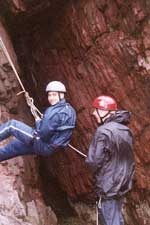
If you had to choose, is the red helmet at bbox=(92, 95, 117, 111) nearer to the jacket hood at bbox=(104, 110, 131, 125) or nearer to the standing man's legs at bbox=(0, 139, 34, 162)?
the jacket hood at bbox=(104, 110, 131, 125)

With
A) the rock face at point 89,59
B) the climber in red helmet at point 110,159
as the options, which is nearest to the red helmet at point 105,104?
the climber in red helmet at point 110,159

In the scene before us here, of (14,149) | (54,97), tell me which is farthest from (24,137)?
(54,97)

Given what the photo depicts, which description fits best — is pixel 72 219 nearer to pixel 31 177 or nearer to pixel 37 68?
pixel 31 177

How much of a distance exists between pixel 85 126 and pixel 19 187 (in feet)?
6.60

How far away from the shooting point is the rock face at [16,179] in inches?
317

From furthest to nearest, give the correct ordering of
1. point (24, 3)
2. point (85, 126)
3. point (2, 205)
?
point (85, 126) → point (24, 3) → point (2, 205)

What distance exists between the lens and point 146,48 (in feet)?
28.3

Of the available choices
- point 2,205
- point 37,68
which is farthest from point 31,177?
point 37,68

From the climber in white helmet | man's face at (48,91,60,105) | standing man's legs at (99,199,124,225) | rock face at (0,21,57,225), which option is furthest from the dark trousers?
standing man's legs at (99,199,124,225)

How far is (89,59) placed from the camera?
934 cm

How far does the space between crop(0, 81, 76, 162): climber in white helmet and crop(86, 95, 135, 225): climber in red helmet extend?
0.74 metres

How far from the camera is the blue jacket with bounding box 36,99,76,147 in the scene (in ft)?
24.5

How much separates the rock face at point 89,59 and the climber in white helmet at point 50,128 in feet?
5.64

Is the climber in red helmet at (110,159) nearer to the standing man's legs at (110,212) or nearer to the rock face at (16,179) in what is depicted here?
the standing man's legs at (110,212)
